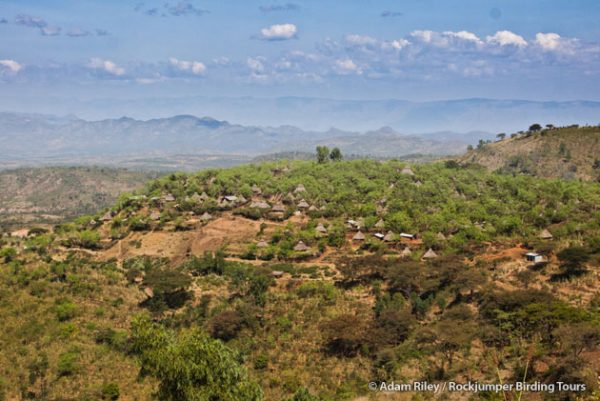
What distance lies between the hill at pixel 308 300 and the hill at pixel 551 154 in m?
38.0

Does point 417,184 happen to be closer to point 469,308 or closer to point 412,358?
point 469,308

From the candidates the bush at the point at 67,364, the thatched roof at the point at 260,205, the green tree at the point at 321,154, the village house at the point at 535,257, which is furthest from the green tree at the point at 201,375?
the green tree at the point at 321,154

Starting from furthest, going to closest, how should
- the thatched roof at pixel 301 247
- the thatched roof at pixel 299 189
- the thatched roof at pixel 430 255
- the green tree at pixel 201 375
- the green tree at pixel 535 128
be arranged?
1. the green tree at pixel 535 128
2. the thatched roof at pixel 299 189
3. the thatched roof at pixel 301 247
4. the thatched roof at pixel 430 255
5. the green tree at pixel 201 375

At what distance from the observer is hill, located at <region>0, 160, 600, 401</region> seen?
82.1 ft

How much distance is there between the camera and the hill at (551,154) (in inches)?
3937

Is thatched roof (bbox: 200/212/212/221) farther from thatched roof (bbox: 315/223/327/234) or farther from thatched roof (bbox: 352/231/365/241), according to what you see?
thatched roof (bbox: 352/231/365/241)

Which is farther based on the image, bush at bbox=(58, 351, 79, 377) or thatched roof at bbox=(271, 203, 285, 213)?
thatched roof at bbox=(271, 203, 285, 213)

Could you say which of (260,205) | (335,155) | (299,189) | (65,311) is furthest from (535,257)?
(335,155)

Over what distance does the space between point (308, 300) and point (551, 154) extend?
91.2 meters

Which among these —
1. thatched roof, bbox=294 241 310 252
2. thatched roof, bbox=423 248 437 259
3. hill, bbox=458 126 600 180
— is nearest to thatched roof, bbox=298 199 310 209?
thatched roof, bbox=294 241 310 252

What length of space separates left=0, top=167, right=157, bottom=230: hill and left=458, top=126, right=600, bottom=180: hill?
11679cm

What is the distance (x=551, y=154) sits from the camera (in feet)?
356

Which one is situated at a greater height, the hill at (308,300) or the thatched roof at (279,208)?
the thatched roof at (279,208)

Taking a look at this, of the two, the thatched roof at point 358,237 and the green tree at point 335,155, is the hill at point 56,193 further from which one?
the thatched roof at point 358,237
